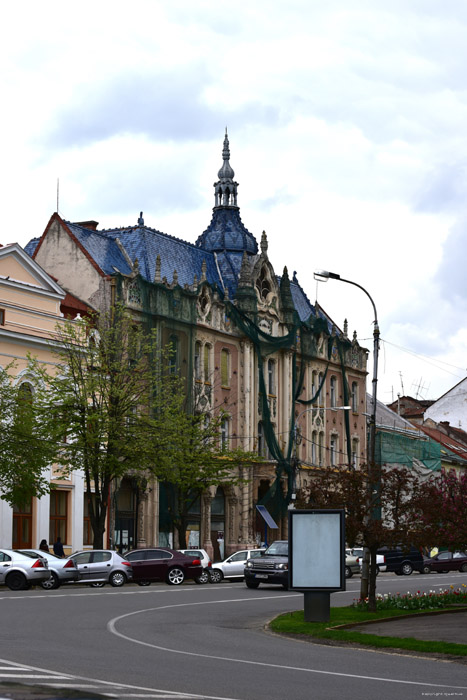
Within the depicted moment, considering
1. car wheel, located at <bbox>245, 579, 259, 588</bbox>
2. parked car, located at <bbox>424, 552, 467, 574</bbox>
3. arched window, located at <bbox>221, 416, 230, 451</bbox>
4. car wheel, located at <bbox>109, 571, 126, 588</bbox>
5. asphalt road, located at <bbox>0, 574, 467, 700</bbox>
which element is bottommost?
parked car, located at <bbox>424, 552, 467, 574</bbox>

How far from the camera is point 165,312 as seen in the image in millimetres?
61188

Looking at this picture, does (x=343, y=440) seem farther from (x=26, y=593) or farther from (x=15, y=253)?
(x=26, y=593)

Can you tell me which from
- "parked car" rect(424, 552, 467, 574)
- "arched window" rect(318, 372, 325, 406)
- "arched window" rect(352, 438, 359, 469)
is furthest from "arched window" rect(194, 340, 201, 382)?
"arched window" rect(352, 438, 359, 469)

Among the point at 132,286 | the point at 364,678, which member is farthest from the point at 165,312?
the point at 364,678

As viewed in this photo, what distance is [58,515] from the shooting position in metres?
52.4

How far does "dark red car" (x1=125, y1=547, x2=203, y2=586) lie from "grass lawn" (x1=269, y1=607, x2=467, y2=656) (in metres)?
15.2

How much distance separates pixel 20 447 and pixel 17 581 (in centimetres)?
836

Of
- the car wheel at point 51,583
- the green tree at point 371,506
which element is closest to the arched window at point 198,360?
the car wheel at point 51,583

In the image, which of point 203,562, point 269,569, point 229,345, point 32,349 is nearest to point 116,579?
point 269,569

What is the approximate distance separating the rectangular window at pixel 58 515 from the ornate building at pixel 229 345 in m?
4.68

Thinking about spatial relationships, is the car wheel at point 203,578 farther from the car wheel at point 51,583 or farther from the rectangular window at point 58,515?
the car wheel at point 51,583

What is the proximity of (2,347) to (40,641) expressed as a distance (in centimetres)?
3156

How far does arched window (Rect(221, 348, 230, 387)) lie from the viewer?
6606 cm

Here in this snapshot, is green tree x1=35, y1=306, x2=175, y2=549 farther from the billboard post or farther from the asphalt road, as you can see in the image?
the billboard post
